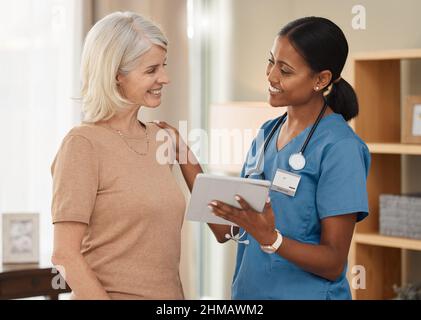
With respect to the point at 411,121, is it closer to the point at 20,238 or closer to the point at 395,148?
the point at 395,148

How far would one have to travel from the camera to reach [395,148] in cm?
302

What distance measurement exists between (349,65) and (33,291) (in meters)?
1.58

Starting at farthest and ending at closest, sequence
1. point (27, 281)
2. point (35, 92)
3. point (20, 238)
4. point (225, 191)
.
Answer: point (35, 92) < point (20, 238) < point (27, 281) < point (225, 191)

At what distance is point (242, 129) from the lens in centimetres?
349

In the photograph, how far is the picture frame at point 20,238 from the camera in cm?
302

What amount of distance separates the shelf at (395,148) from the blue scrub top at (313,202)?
1384 millimetres

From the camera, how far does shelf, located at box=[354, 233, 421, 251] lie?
297 cm

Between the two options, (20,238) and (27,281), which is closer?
(27,281)

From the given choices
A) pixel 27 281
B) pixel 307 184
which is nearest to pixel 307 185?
pixel 307 184

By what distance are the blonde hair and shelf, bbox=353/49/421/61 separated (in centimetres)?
155

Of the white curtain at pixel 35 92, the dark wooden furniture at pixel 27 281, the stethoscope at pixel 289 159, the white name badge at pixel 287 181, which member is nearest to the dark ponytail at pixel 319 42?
the stethoscope at pixel 289 159

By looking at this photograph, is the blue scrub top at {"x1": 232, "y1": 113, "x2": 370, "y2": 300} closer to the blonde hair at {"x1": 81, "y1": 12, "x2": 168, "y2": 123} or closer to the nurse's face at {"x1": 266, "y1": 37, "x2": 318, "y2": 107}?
the nurse's face at {"x1": 266, "y1": 37, "x2": 318, "y2": 107}

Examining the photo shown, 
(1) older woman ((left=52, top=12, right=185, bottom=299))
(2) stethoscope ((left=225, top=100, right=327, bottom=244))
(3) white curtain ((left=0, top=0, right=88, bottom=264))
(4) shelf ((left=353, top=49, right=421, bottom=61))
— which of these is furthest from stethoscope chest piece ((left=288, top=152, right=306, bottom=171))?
(3) white curtain ((left=0, top=0, right=88, bottom=264))

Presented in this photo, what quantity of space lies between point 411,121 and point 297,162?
1567 mm
